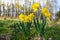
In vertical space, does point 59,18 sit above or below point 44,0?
below

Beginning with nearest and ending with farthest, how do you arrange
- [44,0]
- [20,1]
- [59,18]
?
1. [59,18]
2. [44,0]
3. [20,1]

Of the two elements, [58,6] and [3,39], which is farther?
[58,6]

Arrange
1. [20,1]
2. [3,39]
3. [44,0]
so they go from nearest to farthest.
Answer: [3,39]
[44,0]
[20,1]

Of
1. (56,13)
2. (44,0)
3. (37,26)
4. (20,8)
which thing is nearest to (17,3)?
(20,8)

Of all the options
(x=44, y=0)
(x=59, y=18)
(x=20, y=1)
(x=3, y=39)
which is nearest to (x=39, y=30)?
(x=3, y=39)

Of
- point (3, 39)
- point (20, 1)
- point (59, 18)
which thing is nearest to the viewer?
point (3, 39)

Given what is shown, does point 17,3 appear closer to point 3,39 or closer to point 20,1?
point 20,1

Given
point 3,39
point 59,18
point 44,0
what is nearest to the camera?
point 3,39

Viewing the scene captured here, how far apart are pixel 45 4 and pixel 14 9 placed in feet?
7.41

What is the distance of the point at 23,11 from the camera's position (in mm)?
12211

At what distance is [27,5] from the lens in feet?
41.2

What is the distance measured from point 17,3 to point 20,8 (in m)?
0.36

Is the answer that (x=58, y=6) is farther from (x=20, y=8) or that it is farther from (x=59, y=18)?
(x=20, y=8)

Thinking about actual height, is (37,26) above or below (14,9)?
above
